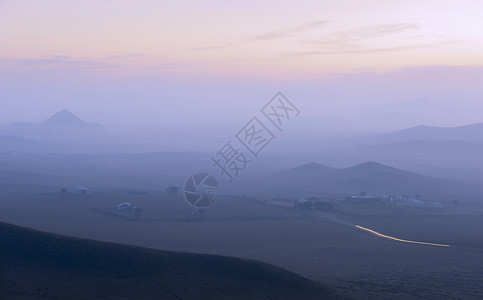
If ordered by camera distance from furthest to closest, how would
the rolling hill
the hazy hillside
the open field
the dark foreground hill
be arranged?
the rolling hill
the hazy hillside
the open field
the dark foreground hill

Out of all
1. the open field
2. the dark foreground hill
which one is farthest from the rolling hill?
the dark foreground hill

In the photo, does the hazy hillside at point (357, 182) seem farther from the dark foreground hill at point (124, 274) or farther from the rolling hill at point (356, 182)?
the dark foreground hill at point (124, 274)

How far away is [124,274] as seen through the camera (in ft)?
110

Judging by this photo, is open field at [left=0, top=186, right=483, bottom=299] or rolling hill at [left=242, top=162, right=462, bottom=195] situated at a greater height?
rolling hill at [left=242, top=162, right=462, bottom=195]

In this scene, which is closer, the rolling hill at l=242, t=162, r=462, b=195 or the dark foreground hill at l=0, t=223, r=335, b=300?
the dark foreground hill at l=0, t=223, r=335, b=300

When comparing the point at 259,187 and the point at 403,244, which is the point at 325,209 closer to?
the point at 403,244

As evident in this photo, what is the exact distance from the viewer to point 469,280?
3991 cm

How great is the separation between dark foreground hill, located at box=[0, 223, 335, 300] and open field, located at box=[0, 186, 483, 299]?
18.5ft

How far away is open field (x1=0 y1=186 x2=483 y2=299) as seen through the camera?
40312 mm

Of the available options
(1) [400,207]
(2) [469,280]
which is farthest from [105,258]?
(1) [400,207]

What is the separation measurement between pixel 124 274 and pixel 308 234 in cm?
3031

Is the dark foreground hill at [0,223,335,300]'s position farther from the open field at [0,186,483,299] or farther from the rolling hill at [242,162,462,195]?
the rolling hill at [242,162,462,195]

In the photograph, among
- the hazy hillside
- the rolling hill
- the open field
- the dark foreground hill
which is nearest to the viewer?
the dark foreground hill

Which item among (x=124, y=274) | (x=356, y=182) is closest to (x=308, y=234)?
(x=124, y=274)
